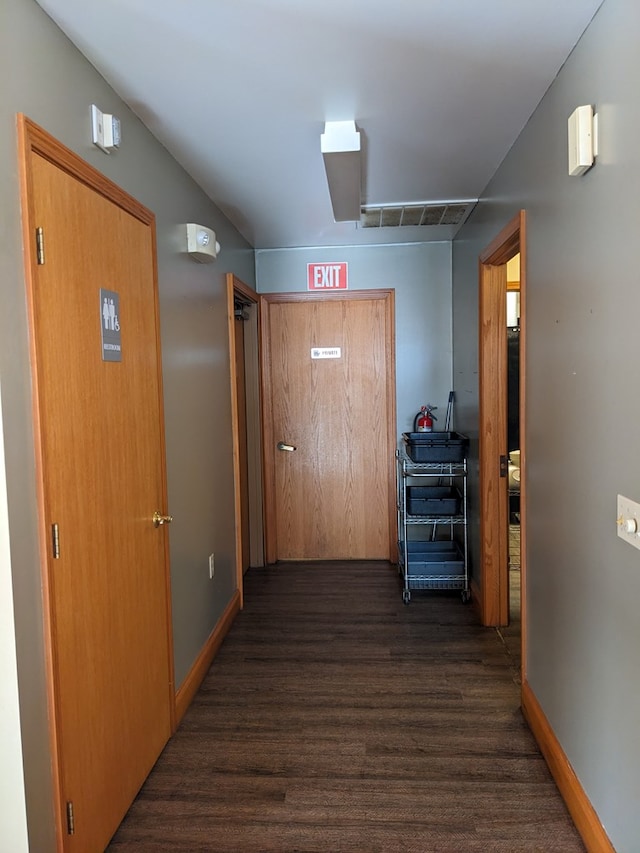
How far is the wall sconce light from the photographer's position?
2.55 metres

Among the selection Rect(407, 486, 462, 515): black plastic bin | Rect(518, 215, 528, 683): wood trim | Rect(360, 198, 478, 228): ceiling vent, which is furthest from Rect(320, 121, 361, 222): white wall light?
Rect(407, 486, 462, 515): black plastic bin

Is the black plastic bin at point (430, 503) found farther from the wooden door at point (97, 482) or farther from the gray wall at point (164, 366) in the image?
the wooden door at point (97, 482)

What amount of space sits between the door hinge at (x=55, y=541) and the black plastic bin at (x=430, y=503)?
8.27 ft

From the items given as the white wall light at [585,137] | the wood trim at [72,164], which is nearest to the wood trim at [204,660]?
the wood trim at [72,164]

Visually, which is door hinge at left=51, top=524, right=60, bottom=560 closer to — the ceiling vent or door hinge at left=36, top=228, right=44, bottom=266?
door hinge at left=36, top=228, right=44, bottom=266

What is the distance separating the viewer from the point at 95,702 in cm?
163

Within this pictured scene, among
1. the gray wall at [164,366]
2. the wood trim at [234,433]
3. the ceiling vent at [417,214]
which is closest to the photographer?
the gray wall at [164,366]

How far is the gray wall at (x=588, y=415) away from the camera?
1.38 m

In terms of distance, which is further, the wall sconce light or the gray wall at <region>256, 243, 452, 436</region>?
the gray wall at <region>256, 243, 452, 436</region>

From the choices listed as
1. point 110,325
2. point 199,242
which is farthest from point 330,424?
point 110,325

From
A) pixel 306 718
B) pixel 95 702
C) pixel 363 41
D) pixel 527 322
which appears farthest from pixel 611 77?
pixel 306 718

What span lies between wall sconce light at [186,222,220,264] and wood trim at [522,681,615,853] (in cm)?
243

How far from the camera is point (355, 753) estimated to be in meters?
2.12

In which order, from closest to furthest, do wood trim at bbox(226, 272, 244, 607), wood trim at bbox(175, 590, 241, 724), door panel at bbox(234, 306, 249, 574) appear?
wood trim at bbox(175, 590, 241, 724) < wood trim at bbox(226, 272, 244, 607) < door panel at bbox(234, 306, 249, 574)
